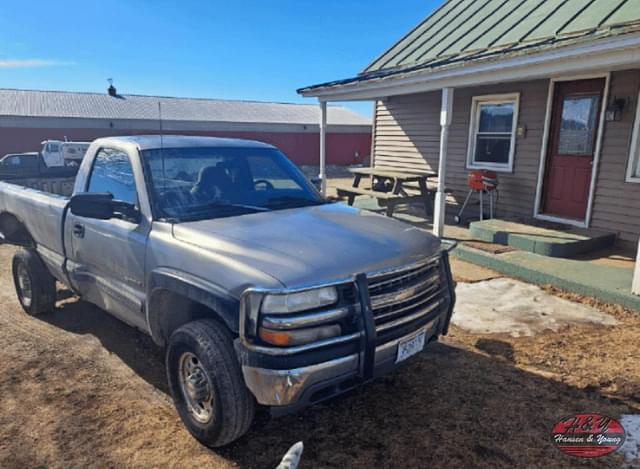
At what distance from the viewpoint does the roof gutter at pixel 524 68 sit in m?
5.30

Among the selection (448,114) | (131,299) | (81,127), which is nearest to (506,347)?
(131,299)

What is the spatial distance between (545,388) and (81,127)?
88.3ft

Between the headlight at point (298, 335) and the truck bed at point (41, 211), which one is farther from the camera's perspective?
the truck bed at point (41, 211)

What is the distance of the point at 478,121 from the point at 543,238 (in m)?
3.46

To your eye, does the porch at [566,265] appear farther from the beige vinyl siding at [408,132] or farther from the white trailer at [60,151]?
the white trailer at [60,151]

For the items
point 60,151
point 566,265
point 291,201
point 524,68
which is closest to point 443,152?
point 524,68

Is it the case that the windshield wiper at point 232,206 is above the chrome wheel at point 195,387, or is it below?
above

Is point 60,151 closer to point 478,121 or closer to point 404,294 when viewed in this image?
point 478,121

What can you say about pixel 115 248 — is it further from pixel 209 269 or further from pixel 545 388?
pixel 545 388

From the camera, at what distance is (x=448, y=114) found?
752 cm

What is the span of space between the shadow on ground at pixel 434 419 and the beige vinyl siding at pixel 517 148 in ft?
15.5

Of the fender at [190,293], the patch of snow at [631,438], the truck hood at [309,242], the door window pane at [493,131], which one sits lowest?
the patch of snow at [631,438]

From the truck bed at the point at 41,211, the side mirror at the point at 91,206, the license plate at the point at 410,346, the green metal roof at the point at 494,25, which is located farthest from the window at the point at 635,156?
the truck bed at the point at 41,211

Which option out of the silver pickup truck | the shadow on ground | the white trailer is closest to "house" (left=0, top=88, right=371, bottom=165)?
the white trailer
